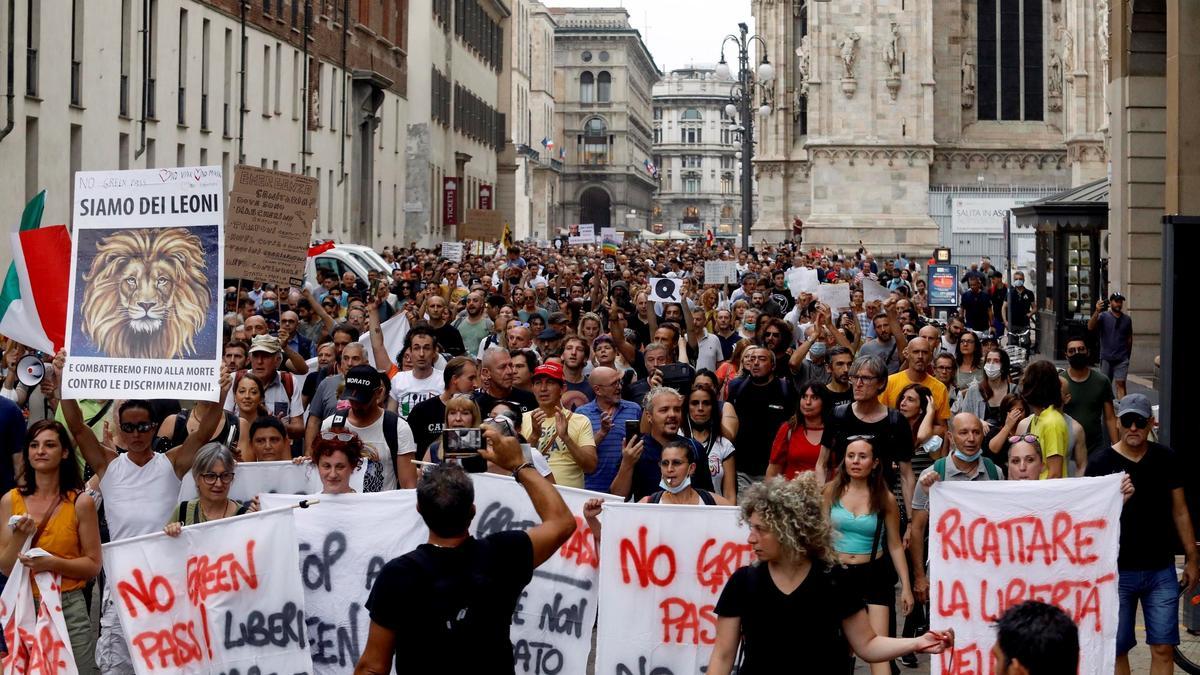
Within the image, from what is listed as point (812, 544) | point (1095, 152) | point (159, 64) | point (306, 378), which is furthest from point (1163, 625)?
point (1095, 152)

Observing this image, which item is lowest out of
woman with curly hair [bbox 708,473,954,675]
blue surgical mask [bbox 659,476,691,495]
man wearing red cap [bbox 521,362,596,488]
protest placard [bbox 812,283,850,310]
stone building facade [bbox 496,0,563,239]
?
woman with curly hair [bbox 708,473,954,675]

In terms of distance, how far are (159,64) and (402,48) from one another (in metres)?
24.5

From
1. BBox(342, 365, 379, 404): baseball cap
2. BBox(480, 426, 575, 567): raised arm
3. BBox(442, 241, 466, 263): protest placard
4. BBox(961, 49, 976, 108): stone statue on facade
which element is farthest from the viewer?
BBox(961, 49, 976, 108): stone statue on facade

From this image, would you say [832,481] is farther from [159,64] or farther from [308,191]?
[159,64]

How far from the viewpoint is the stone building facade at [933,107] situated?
57688 mm

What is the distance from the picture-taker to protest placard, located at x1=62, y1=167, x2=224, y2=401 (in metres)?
9.20

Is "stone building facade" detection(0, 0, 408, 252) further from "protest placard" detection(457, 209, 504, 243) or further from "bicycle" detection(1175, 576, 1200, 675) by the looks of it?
"bicycle" detection(1175, 576, 1200, 675)

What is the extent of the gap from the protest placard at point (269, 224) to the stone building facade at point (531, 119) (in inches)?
2647

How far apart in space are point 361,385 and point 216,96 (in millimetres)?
30530

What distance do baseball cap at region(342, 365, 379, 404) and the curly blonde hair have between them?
3699mm

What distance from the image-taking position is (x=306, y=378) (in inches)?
539

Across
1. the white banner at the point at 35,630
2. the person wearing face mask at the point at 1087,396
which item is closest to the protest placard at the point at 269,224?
the person wearing face mask at the point at 1087,396

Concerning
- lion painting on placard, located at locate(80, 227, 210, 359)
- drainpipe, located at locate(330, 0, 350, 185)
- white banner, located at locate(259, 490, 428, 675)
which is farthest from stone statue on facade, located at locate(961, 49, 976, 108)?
white banner, located at locate(259, 490, 428, 675)

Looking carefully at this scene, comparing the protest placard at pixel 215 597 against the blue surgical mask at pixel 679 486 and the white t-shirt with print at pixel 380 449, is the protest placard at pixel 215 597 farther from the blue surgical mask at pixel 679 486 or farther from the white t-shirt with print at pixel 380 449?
the blue surgical mask at pixel 679 486
